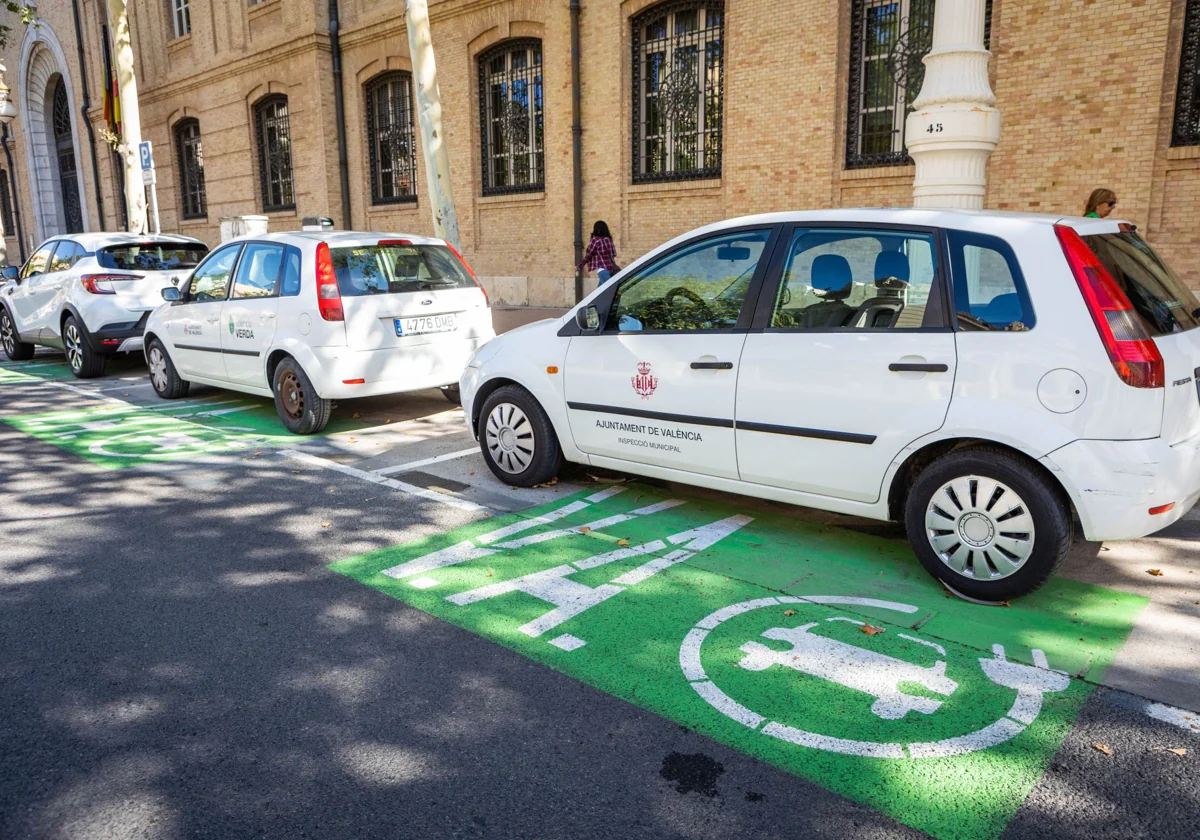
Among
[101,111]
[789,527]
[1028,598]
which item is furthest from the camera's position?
[101,111]

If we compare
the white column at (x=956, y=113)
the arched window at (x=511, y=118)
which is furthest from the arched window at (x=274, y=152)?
the white column at (x=956, y=113)

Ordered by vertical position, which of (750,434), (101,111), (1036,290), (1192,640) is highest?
(101,111)

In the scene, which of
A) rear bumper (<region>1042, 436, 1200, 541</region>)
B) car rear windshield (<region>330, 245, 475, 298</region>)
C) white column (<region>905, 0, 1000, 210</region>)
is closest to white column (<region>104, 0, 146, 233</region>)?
car rear windshield (<region>330, 245, 475, 298</region>)

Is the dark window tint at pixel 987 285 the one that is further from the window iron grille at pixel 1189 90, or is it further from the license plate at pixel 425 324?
the window iron grille at pixel 1189 90

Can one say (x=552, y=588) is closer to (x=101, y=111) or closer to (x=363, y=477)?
(x=363, y=477)

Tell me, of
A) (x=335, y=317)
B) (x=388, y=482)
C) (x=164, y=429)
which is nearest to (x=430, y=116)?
(x=335, y=317)

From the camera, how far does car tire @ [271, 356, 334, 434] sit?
7.75 meters

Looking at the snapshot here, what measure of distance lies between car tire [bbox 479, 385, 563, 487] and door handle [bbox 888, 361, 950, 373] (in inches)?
94.3

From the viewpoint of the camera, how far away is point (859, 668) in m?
3.55

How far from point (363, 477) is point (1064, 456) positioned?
4624 mm

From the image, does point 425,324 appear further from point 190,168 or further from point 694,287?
point 190,168

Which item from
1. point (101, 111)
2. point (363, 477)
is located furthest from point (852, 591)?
point (101, 111)

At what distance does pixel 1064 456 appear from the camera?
384 centimetres

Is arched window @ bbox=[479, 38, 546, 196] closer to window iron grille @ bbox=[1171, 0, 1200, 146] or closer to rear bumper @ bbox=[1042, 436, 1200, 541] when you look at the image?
window iron grille @ bbox=[1171, 0, 1200, 146]
